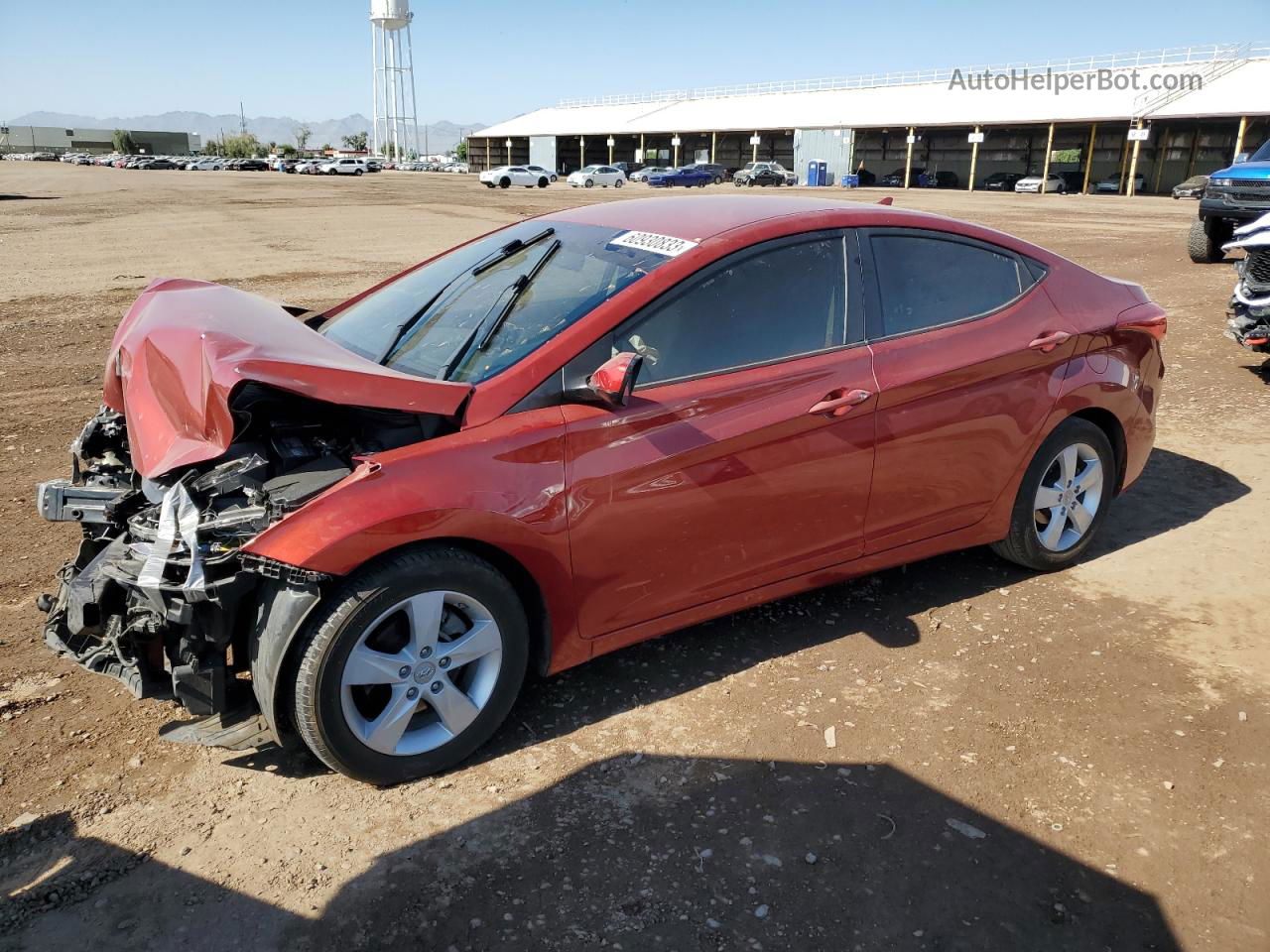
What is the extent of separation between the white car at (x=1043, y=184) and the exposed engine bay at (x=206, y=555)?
183 feet

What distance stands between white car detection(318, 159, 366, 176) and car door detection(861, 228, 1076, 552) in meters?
67.6

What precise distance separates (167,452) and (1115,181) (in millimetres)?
59523

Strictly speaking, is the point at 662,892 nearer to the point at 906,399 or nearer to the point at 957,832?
the point at 957,832

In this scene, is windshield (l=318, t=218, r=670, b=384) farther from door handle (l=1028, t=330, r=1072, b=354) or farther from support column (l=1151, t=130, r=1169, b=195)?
support column (l=1151, t=130, r=1169, b=195)

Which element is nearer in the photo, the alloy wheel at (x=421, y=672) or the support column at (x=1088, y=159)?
the alloy wheel at (x=421, y=672)

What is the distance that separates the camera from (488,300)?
11.9ft

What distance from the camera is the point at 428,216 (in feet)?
81.6

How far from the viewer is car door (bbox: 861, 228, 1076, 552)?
3719mm

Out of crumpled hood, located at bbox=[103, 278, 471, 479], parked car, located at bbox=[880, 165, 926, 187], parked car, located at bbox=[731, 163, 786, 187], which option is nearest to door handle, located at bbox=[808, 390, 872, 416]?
crumpled hood, located at bbox=[103, 278, 471, 479]

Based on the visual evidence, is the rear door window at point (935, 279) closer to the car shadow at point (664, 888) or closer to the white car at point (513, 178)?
the car shadow at point (664, 888)

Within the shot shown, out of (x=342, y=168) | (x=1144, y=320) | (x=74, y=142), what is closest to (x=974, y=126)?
(x=342, y=168)

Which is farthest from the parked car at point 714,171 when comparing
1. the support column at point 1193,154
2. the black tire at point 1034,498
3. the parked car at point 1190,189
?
the black tire at point 1034,498

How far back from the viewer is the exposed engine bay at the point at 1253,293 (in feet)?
25.3

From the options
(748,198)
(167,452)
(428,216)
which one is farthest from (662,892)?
(428,216)
